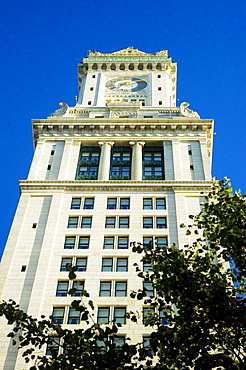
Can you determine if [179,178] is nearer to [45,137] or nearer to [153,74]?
[45,137]

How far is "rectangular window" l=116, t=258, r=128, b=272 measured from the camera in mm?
35219

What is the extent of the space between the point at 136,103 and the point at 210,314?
41.7m

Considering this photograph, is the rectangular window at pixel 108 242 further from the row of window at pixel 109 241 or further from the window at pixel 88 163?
the window at pixel 88 163

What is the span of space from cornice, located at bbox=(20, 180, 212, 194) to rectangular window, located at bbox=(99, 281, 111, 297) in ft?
34.8

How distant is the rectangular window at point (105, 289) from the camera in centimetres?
3338

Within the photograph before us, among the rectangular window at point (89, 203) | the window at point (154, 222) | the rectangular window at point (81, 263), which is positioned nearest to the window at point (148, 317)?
the rectangular window at point (81, 263)

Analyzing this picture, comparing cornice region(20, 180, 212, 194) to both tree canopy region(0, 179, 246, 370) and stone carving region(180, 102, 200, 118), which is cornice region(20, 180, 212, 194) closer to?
stone carving region(180, 102, 200, 118)

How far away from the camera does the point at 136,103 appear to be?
189 ft

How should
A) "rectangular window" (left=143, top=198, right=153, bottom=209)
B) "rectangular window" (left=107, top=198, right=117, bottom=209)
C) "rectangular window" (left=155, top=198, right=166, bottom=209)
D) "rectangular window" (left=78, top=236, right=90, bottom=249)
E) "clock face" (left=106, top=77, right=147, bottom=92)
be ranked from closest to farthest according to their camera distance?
1. "rectangular window" (left=78, top=236, right=90, bottom=249)
2. "rectangular window" (left=155, top=198, right=166, bottom=209)
3. "rectangular window" (left=143, top=198, right=153, bottom=209)
4. "rectangular window" (left=107, top=198, right=117, bottom=209)
5. "clock face" (left=106, top=77, right=147, bottom=92)

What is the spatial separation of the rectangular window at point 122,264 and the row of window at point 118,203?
626 centimetres

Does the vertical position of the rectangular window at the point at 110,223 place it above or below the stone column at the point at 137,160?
below

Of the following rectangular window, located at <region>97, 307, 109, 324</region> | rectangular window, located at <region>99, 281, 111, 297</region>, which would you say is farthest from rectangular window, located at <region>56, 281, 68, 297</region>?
rectangular window, located at <region>97, 307, 109, 324</region>

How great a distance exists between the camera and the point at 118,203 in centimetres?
4175

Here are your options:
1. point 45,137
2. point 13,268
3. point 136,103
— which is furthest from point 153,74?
point 13,268
